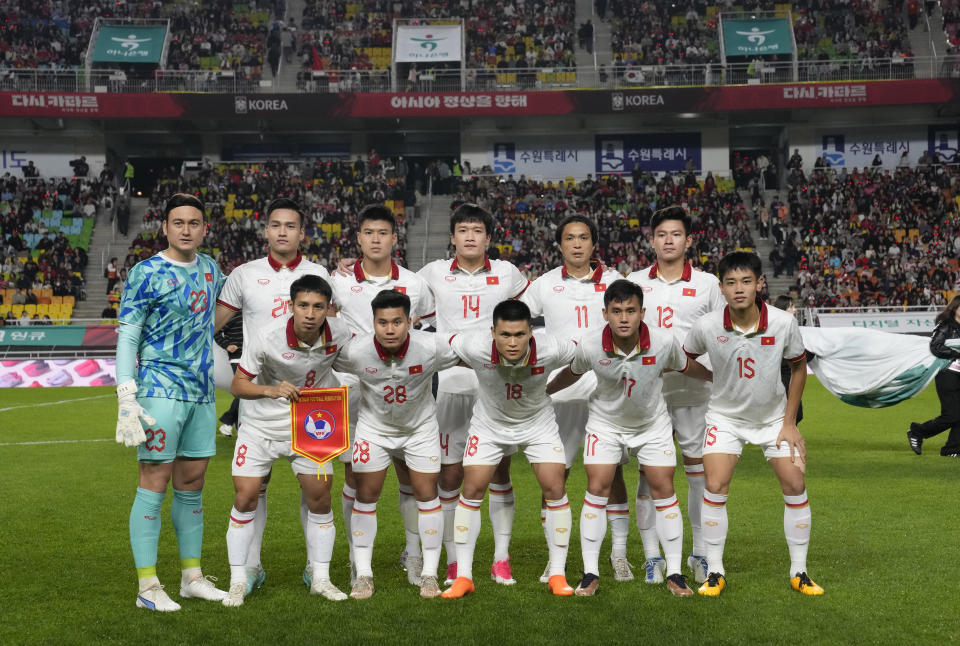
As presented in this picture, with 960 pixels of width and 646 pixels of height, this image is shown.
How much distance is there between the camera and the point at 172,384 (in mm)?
5605

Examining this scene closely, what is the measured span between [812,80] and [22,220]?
28252mm

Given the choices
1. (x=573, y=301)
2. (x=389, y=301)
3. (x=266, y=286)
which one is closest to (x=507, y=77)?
(x=573, y=301)

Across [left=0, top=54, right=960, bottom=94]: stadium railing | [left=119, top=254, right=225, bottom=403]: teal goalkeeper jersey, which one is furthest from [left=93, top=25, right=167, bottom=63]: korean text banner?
[left=119, top=254, right=225, bottom=403]: teal goalkeeper jersey

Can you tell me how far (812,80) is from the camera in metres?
34.6

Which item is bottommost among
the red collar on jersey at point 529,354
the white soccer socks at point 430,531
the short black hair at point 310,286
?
the white soccer socks at point 430,531

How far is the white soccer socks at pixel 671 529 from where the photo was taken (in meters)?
5.88

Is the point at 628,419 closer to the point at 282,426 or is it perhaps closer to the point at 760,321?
the point at 760,321

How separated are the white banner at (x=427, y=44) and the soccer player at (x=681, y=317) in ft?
104

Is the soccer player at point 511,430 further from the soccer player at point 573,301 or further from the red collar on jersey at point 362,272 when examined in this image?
the red collar on jersey at point 362,272

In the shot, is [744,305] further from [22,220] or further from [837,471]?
[22,220]

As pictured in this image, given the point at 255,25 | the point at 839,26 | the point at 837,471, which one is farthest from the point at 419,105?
the point at 837,471

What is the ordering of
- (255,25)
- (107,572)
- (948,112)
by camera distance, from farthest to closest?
(255,25)
(948,112)
(107,572)

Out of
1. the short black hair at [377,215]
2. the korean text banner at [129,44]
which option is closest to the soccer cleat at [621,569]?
the short black hair at [377,215]

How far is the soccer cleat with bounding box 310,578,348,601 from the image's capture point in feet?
18.9
